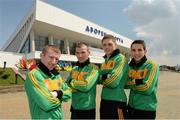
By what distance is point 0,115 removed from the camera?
832 cm

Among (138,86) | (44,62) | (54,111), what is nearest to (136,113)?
(138,86)

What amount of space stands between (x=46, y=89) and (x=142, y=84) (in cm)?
142

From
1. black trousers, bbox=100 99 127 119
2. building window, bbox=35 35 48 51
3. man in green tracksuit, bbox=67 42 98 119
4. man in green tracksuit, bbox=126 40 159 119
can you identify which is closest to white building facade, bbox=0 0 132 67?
building window, bbox=35 35 48 51

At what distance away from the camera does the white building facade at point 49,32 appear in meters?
37.4

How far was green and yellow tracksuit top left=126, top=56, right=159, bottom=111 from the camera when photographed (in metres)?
3.94

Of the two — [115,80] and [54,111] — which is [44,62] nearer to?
[54,111]

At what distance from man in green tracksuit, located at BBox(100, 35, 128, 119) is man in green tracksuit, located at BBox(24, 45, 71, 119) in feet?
2.34

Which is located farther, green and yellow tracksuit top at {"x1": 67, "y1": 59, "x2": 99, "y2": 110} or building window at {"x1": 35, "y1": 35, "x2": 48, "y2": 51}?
building window at {"x1": 35, "y1": 35, "x2": 48, "y2": 51}

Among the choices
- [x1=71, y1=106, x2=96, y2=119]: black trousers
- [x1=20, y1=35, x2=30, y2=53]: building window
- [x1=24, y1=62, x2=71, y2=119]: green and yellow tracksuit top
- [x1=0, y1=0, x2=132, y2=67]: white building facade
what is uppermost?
[x1=0, y1=0, x2=132, y2=67]: white building facade

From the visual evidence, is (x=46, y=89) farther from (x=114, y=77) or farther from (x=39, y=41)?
(x=39, y=41)

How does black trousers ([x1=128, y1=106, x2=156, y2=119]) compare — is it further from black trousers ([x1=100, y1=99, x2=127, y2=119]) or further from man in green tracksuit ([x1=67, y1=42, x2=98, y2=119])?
man in green tracksuit ([x1=67, y1=42, x2=98, y2=119])

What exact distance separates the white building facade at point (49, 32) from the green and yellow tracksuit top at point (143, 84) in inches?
1302

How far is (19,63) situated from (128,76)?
33486 mm

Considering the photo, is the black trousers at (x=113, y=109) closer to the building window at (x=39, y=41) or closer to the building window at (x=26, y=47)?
the building window at (x=26, y=47)
